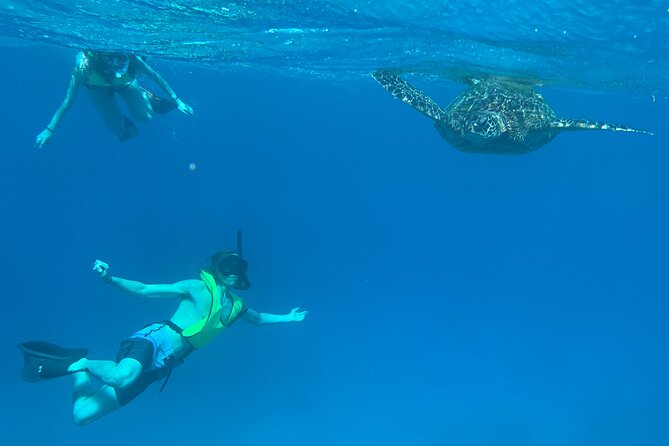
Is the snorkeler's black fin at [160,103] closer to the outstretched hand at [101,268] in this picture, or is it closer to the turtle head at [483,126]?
the outstretched hand at [101,268]

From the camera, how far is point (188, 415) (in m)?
21.9

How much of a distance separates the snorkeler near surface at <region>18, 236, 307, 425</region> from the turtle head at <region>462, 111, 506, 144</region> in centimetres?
491

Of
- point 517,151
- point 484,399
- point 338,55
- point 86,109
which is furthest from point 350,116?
point 517,151

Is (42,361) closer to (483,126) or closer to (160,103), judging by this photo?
(160,103)

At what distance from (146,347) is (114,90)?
6.10 m

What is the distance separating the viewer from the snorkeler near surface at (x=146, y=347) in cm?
861

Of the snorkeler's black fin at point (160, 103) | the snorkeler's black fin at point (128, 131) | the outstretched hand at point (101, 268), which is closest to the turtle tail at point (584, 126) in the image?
the snorkeler's black fin at point (160, 103)

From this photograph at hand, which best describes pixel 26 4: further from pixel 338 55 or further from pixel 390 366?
pixel 390 366

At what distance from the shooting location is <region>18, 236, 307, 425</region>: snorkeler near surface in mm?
8609

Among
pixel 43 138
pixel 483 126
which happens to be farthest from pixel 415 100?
pixel 43 138

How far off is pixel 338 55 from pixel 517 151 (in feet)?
21.5

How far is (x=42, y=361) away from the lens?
8.52 m

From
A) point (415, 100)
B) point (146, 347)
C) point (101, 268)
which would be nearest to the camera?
point (101, 268)

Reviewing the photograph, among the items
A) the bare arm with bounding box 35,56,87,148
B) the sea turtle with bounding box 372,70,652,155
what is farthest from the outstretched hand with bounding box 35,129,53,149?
the sea turtle with bounding box 372,70,652,155
